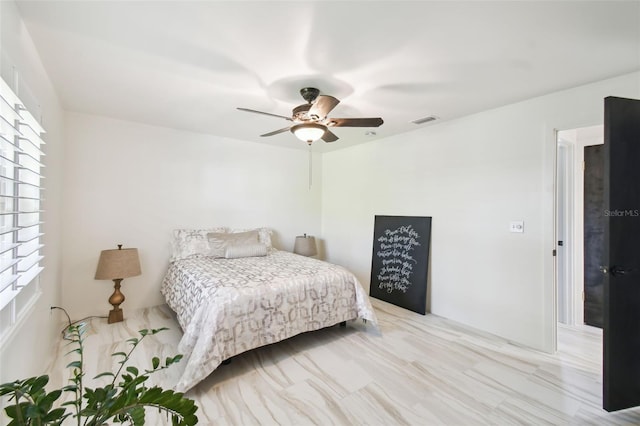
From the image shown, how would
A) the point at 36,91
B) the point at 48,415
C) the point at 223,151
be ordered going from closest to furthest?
the point at 48,415, the point at 36,91, the point at 223,151

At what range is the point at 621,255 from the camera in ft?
6.15

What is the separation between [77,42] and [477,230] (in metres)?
3.79

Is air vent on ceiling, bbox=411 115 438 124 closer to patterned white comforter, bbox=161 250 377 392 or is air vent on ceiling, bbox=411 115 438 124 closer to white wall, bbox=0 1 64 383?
patterned white comforter, bbox=161 250 377 392

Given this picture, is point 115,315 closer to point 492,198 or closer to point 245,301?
point 245,301

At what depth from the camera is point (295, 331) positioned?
2592mm

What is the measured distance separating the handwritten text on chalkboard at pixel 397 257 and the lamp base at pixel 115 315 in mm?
3230

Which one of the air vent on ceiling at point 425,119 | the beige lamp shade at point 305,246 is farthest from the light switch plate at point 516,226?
the beige lamp shade at point 305,246

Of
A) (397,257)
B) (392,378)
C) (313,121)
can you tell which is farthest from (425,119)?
(392,378)

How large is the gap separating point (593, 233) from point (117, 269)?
536 centimetres

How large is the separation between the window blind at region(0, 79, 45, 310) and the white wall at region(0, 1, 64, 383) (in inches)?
5.0

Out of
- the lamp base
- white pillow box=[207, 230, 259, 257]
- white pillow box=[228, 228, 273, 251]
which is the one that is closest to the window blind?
the lamp base

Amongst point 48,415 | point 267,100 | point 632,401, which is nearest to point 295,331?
point 48,415

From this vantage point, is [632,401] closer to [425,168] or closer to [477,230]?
[477,230]

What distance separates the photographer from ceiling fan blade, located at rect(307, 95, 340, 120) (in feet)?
6.82
